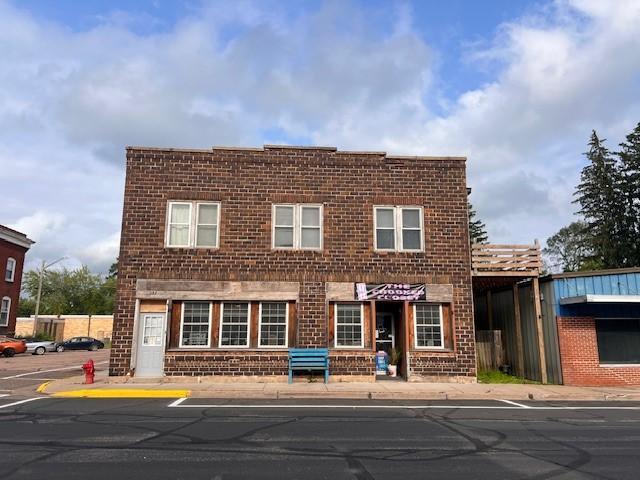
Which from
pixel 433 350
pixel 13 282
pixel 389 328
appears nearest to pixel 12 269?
pixel 13 282

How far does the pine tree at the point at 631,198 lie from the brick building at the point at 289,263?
32.3 metres

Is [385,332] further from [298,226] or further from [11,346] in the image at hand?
[11,346]

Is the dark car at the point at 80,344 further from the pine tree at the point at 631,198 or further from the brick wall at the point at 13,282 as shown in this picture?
the pine tree at the point at 631,198

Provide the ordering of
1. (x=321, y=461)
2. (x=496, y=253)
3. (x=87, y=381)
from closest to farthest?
1. (x=321, y=461)
2. (x=87, y=381)
3. (x=496, y=253)

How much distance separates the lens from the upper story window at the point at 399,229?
17328mm

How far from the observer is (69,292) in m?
72.2

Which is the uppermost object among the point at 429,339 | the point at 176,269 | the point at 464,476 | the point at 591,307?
the point at 176,269

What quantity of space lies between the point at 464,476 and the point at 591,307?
12527 mm

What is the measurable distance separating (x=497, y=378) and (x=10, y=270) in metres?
36.8

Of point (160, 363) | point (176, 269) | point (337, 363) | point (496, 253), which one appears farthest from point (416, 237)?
point (160, 363)

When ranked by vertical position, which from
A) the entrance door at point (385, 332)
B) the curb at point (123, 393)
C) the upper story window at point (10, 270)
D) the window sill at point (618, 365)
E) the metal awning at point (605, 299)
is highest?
the upper story window at point (10, 270)

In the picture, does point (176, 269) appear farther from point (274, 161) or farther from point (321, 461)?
point (321, 461)

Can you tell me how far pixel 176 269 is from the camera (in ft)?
54.5

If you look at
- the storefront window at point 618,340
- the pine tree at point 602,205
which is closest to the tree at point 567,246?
the pine tree at point 602,205
